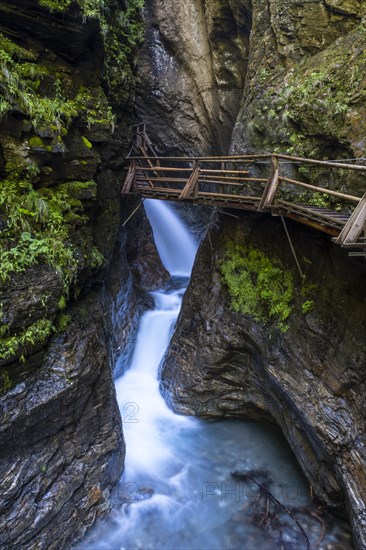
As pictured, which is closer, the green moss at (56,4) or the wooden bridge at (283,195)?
the wooden bridge at (283,195)

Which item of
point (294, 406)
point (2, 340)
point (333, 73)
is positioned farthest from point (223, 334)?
point (333, 73)

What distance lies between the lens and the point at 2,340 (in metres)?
4.93

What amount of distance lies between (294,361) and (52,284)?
15.9 ft

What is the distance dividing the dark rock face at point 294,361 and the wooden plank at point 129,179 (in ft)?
8.54

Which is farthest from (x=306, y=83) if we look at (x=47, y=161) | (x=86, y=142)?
(x=47, y=161)

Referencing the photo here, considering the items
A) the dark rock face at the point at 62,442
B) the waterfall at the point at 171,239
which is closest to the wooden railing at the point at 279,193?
the dark rock face at the point at 62,442

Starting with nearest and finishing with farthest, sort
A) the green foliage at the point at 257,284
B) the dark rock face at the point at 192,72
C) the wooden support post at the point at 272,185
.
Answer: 1. the wooden support post at the point at 272,185
2. the green foliage at the point at 257,284
3. the dark rock face at the point at 192,72

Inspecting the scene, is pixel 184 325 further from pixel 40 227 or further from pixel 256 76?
pixel 256 76

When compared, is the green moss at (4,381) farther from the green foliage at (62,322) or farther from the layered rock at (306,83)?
the layered rock at (306,83)

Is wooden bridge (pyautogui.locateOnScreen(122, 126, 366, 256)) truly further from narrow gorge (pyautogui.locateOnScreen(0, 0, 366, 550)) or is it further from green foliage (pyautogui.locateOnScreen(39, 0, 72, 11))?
green foliage (pyautogui.locateOnScreen(39, 0, 72, 11))

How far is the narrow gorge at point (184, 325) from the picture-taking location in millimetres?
5395

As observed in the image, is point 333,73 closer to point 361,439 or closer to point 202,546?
point 361,439

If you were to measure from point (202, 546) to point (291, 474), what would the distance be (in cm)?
250

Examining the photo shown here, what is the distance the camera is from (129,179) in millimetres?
9297
